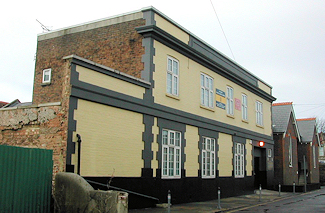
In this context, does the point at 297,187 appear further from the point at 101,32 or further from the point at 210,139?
the point at 101,32

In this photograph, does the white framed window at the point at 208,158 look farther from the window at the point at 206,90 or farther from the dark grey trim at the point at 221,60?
the dark grey trim at the point at 221,60

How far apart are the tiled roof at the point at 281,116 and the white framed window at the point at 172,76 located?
1839cm

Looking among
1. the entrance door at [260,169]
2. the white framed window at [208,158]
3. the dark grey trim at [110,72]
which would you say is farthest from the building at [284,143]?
the dark grey trim at [110,72]

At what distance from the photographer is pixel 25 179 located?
1085 centimetres

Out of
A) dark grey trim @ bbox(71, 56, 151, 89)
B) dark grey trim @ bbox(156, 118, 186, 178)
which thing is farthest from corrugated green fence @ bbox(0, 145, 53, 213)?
dark grey trim @ bbox(156, 118, 186, 178)

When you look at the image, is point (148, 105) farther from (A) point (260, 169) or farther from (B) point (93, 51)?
(A) point (260, 169)

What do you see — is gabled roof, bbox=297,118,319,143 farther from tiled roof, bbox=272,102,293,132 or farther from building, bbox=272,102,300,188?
tiled roof, bbox=272,102,293,132

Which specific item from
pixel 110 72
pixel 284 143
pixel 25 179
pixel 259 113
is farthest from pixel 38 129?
pixel 284 143

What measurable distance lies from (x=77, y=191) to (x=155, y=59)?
27.1ft

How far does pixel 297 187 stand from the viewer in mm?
31156

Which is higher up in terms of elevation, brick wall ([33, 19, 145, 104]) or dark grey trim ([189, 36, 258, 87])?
dark grey trim ([189, 36, 258, 87])

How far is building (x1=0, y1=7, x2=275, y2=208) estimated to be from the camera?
12969 mm

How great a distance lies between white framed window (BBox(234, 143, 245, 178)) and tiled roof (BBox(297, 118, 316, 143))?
19160 mm

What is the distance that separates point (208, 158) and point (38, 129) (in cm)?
1150
